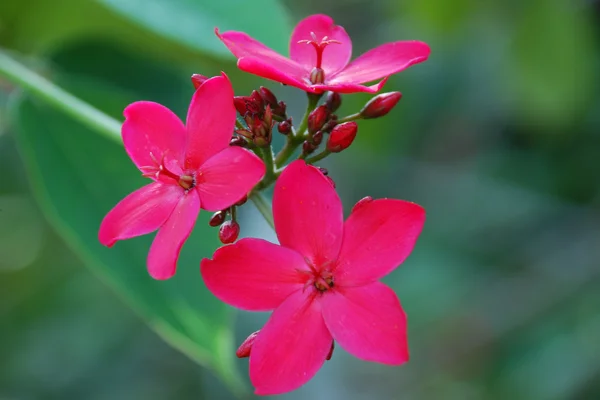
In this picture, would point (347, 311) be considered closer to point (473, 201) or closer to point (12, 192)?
point (12, 192)

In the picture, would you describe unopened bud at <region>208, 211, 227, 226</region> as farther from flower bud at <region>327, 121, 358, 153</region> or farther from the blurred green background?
the blurred green background

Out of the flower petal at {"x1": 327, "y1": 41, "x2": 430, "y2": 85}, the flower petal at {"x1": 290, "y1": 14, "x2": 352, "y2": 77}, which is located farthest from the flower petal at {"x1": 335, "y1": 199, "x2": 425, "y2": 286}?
the flower petal at {"x1": 290, "y1": 14, "x2": 352, "y2": 77}

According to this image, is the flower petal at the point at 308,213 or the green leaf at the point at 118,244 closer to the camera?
the flower petal at the point at 308,213

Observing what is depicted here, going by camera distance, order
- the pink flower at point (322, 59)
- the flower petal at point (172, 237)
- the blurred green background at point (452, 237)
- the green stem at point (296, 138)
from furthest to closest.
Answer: the blurred green background at point (452, 237) → the green stem at point (296, 138) → the pink flower at point (322, 59) → the flower petal at point (172, 237)

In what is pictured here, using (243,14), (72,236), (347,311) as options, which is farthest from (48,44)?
(347,311)

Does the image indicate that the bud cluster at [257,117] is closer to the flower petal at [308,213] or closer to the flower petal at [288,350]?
the flower petal at [308,213]

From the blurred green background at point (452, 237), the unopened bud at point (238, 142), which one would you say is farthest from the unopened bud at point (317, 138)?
the blurred green background at point (452, 237)
